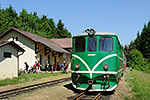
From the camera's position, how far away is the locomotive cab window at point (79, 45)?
9.70m

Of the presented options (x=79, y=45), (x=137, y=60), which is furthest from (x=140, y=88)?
(x=137, y=60)

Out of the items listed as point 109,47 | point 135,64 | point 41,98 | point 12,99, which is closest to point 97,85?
point 109,47

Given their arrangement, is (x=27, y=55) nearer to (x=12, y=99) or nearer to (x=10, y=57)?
(x=10, y=57)

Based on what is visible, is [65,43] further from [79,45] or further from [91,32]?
[91,32]

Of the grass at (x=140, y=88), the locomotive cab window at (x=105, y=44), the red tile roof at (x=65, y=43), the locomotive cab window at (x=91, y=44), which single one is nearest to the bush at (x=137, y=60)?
the red tile roof at (x=65, y=43)

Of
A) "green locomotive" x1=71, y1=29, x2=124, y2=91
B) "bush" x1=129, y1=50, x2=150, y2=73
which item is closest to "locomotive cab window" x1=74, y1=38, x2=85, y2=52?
"green locomotive" x1=71, y1=29, x2=124, y2=91

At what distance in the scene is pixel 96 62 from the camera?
9234mm

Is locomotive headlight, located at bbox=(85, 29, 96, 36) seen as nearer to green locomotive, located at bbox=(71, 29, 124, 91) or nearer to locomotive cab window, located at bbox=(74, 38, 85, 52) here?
green locomotive, located at bbox=(71, 29, 124, 91)

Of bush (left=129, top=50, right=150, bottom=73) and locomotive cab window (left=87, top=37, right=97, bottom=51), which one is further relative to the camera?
bush (left=129, top=50, right=150, bottom=73)

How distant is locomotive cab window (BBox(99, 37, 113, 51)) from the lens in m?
9.35

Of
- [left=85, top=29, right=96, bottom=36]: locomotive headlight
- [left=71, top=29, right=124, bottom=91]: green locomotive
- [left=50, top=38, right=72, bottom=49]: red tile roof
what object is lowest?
[left=71, top=29, right=124, bottom=91]: green locomotive

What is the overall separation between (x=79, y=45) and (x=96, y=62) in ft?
4.35

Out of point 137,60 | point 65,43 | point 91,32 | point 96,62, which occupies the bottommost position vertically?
point 96,62

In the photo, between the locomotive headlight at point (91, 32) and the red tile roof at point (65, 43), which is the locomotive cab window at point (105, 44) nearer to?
the locomotive headlight at point (91, 32)
